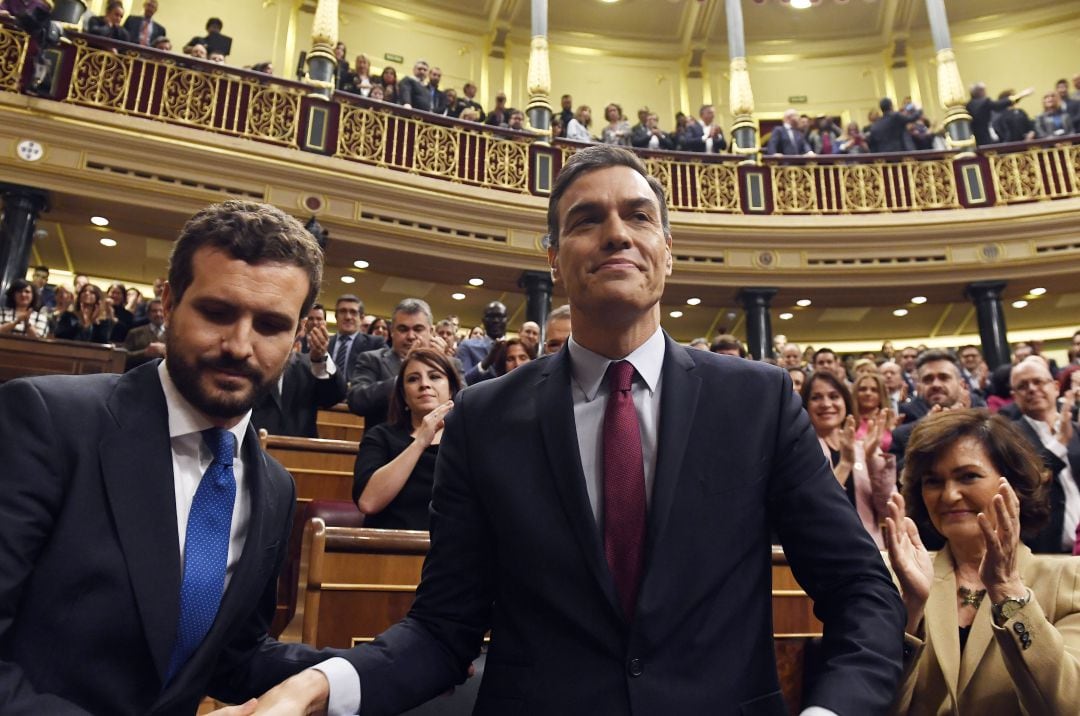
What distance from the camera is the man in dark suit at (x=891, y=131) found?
9.15m

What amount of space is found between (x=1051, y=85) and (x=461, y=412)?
12.9 meters

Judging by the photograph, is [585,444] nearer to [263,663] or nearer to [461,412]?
[461,412]

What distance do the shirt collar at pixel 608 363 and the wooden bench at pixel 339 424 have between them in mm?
3476

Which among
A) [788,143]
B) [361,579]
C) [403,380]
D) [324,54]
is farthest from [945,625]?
[788,143]

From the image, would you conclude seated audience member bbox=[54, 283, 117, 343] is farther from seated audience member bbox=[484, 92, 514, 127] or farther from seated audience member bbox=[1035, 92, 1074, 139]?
seated audience member bbox=[1035, 92, 1074, 139]

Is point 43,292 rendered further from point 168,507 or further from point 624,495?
point 624,495

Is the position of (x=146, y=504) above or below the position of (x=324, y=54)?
below

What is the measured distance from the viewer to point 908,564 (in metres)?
1.16

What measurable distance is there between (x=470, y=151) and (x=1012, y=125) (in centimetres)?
638

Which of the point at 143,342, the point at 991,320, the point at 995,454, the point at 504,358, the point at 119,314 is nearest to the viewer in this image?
the point at 995,454

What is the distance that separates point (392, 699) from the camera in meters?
0.98

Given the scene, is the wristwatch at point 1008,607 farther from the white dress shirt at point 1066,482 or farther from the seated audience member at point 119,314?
the seated audience member at point 119,314

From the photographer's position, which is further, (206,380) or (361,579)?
(361,579)

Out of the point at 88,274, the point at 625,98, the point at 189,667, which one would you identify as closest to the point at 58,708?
the point at 189,667
